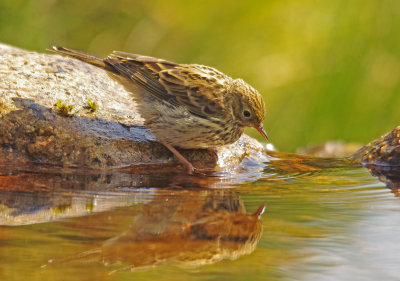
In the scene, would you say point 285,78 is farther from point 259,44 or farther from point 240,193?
point 240,193

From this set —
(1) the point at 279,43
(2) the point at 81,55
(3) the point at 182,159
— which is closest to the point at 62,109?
(2) the point at 81,55

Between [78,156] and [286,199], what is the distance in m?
1.77

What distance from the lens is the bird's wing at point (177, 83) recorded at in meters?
5.92

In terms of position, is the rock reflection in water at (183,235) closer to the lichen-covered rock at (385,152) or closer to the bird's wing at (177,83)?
the bird's wing at (177,83)

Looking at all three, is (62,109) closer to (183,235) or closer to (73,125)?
(73,125)

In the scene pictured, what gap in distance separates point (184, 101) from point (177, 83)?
0.23 metres

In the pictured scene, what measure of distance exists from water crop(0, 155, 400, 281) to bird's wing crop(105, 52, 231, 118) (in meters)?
1.00

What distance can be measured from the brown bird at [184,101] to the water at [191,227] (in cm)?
63

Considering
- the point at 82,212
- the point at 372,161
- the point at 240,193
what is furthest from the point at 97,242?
the point at 372,161

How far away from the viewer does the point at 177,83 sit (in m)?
6.05

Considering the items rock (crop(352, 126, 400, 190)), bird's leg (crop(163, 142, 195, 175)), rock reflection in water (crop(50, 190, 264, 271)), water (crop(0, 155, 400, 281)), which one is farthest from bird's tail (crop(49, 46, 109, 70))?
rock (crop(352, 126, 400, 190))

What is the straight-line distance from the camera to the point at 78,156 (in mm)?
5176

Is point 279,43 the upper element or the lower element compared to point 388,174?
upper

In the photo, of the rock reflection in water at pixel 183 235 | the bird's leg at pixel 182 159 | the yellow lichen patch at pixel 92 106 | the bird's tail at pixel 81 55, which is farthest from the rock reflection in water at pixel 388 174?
the bird's tail at pixel 81 55
